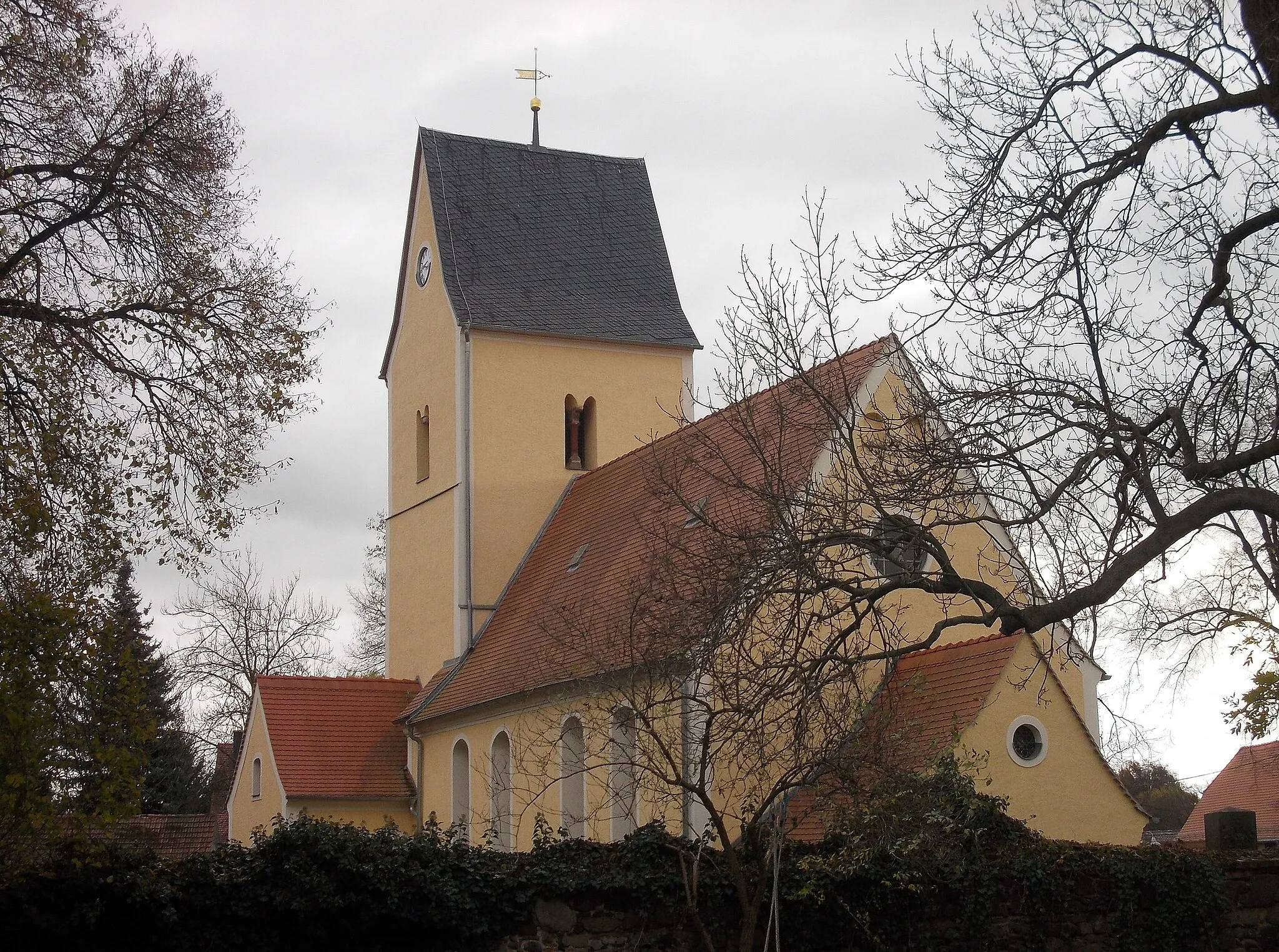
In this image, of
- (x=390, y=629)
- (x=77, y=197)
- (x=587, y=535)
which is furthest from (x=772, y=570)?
(x=390, y=629)

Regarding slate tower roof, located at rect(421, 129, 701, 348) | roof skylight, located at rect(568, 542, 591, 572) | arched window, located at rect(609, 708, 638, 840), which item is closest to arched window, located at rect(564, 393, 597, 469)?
slate tower roof, located at rect(421, 129, 701, 348)

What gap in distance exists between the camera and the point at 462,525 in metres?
27.2

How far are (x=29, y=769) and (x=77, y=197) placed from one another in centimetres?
473

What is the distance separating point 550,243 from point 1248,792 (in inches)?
926

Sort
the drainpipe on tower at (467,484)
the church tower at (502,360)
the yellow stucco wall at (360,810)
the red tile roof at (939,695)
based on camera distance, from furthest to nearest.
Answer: the church tower at (502,360)
the drainpipe on tower at (467,484)
the yellow stucco wall at (360,810)
the red tile roof at (939,695)

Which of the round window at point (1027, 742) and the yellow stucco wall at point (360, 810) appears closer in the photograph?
the round window at point (1027, 742)

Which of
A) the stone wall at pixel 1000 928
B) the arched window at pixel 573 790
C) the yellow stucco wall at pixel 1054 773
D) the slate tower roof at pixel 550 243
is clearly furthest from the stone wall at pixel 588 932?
the slate tower roof at pixel 550 243

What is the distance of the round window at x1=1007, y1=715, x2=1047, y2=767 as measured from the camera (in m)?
17.0

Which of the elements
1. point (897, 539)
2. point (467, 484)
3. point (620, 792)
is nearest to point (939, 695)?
point (620, 792)

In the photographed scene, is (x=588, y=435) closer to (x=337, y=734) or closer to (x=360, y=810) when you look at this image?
(x=337, y=734)

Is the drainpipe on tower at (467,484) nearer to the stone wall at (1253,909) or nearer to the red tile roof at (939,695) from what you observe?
the red tile roof at (939,695)

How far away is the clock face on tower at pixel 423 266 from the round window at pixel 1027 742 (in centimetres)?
1669

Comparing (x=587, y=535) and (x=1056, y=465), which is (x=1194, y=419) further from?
(x=587, y=535)

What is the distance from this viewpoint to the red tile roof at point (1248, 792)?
121 feet
